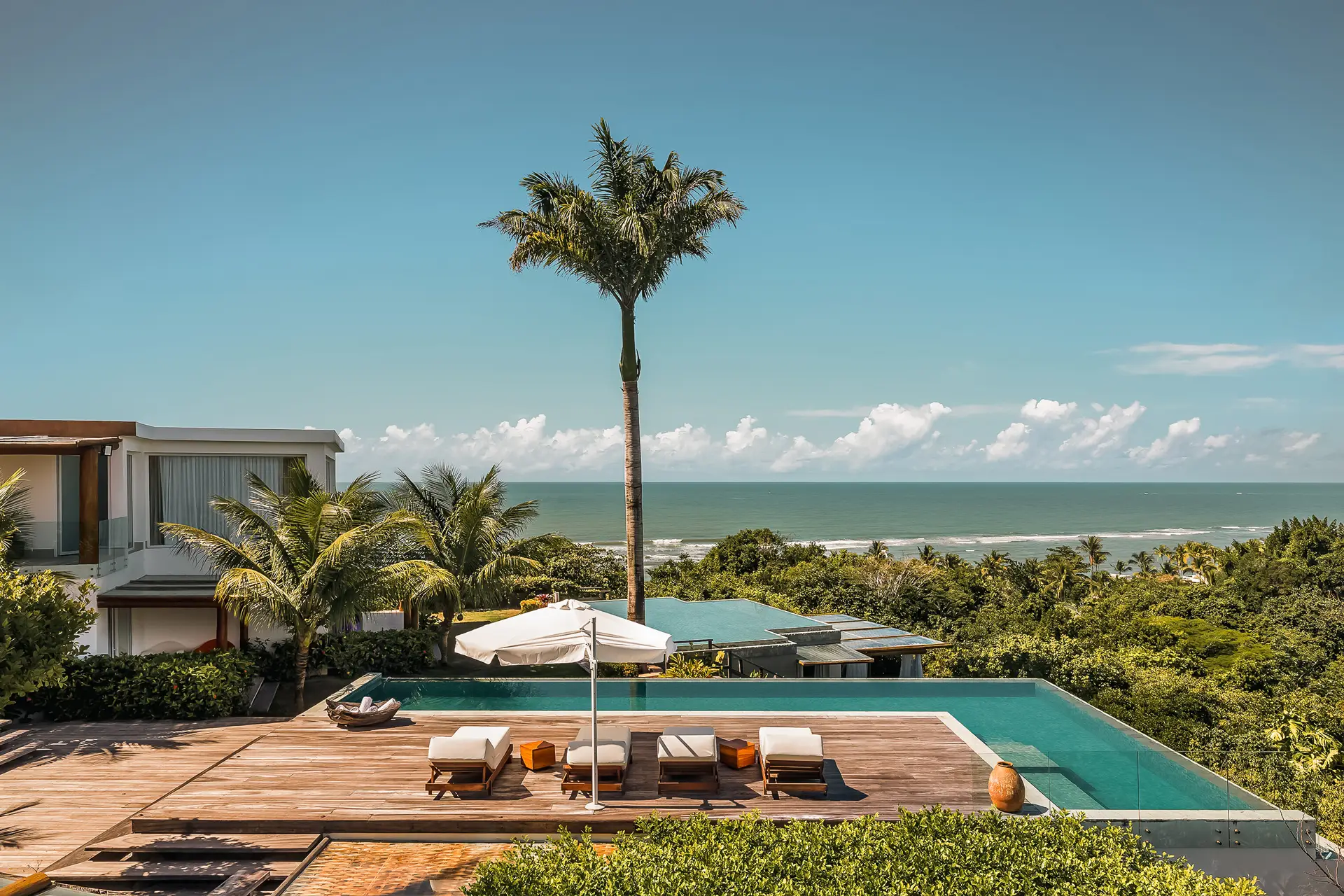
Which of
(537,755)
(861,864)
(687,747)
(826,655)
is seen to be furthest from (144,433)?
(861,864)

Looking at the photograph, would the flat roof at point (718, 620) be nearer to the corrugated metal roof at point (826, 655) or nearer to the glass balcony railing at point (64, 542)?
the corrugated metal roof at point (826, 655)

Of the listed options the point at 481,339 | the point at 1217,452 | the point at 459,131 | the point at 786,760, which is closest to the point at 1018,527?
the point at 1217,452

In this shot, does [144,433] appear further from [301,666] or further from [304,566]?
[301,666]

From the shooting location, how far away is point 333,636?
48.4 feet

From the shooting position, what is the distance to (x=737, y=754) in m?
8.84

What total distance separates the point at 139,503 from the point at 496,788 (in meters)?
12.7

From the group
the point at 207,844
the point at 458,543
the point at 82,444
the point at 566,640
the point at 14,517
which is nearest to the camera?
the point at 207,844

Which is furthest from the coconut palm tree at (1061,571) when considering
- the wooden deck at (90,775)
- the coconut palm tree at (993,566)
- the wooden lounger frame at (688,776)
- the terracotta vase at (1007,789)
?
the wooden deck at (90,775)

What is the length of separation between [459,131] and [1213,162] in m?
28.3

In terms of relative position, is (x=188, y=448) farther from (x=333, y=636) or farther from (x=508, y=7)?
(x=508, y=7)

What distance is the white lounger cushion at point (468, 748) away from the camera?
26.4ft

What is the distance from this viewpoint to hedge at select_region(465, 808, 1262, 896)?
497 centimetres

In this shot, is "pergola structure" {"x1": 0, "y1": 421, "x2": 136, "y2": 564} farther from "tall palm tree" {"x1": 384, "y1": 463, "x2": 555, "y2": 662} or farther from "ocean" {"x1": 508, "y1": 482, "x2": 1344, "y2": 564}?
"ocean" {"x1": 508, "y1": 482, "x2": 1344, "y2": 564}

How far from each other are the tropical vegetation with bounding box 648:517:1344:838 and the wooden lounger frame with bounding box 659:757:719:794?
8.12 m
